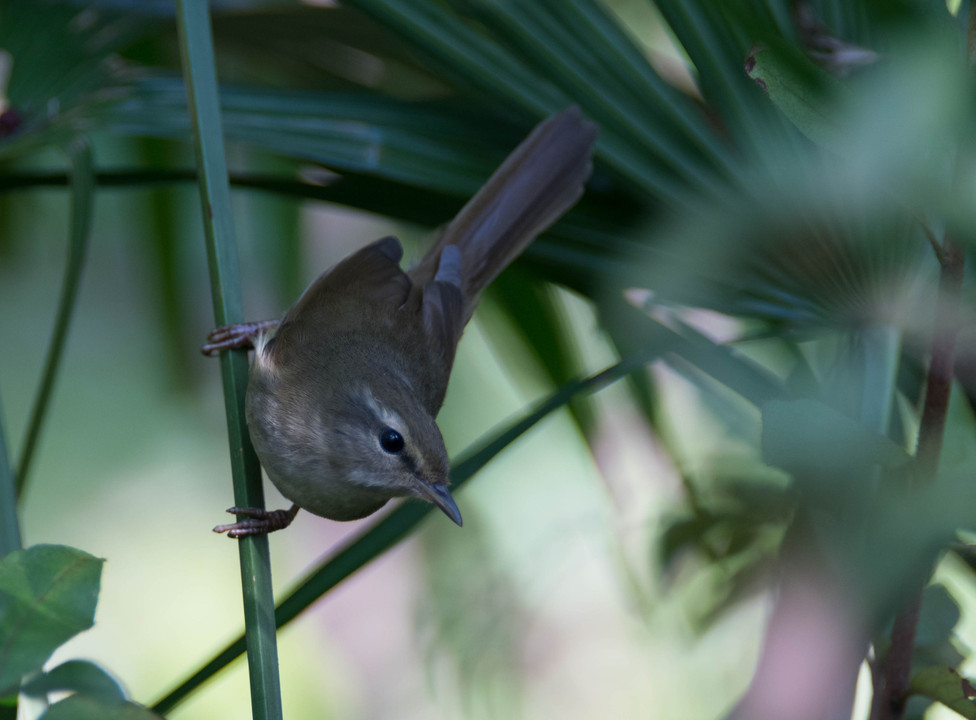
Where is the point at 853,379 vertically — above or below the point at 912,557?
above

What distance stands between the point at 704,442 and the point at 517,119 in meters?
0.78

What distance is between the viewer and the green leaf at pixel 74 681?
0.56 meters

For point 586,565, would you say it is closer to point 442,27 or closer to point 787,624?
point 787,624

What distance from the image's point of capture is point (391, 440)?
1.27 metres

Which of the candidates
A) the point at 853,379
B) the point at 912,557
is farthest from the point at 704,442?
the point at 912,557

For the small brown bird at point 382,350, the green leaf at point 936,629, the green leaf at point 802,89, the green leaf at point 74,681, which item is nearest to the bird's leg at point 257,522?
the small brown bird at point 382,350

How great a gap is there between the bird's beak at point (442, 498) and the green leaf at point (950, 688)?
22.7 inches

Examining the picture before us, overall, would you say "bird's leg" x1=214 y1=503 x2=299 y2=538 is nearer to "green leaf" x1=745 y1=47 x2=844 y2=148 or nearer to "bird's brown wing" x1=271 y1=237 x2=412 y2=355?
"bird's brown wing" x1=271 y1=237 x2=412 y2=355

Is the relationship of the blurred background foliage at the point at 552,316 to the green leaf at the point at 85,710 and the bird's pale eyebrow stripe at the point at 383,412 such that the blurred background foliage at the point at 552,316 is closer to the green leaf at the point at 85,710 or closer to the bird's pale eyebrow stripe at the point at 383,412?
the bird's pale eyebrow stripe at the point at 383,412

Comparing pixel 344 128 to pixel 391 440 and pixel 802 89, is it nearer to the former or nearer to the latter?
pixel 391 440

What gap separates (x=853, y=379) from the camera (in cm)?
115

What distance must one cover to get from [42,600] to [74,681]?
63 mm

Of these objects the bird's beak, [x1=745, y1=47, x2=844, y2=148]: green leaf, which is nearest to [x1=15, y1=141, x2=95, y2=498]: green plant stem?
the bird's beak

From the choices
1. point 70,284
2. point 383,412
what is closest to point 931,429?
point 383,412
